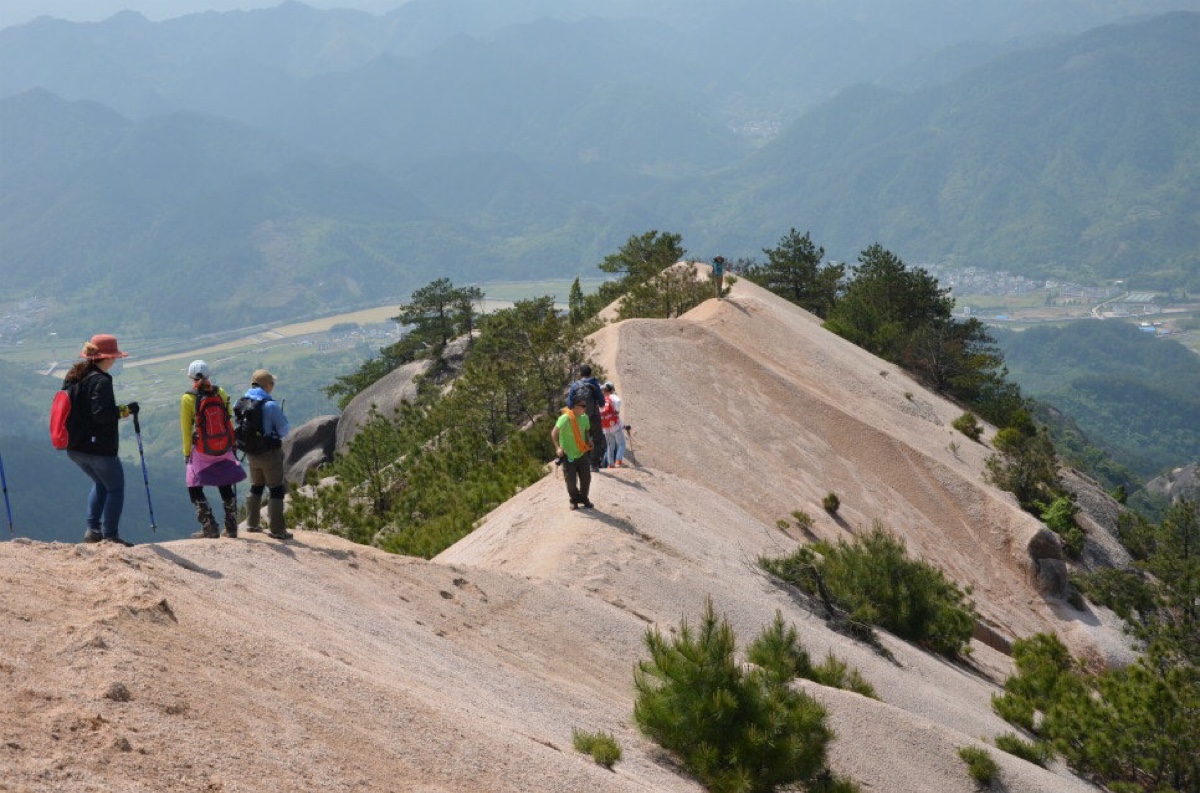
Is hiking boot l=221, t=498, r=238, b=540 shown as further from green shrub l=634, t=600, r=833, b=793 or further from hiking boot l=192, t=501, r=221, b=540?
green shrub l=634, t=600, r=833, b=793

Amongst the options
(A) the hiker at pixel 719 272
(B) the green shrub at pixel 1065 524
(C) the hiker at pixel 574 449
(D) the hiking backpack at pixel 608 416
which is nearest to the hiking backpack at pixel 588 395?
(C) the hiker at pixel 574 449

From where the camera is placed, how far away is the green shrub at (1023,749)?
15.8 meters

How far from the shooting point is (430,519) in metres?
23.8

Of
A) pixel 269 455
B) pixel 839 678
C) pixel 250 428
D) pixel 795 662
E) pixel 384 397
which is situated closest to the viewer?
pixel 250 428

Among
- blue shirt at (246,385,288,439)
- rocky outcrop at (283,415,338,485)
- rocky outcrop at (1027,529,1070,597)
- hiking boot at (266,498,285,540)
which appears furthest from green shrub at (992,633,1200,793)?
rocky outcrop at (283,415,338,485)

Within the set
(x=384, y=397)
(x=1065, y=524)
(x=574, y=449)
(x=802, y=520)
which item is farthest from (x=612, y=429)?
(x=384, y=397)

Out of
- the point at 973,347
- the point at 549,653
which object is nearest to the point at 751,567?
the point at 549,653

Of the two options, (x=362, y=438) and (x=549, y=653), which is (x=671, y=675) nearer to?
(x=549, y=653)

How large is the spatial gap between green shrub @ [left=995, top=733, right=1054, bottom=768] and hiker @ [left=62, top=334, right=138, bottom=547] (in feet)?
42.0

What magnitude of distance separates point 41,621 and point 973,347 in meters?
51.1

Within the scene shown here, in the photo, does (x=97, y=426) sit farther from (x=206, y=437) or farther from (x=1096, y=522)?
(x=1096, y=522)

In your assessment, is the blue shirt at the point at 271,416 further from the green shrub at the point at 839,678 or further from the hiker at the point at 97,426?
the green shrub at the point at 839,678

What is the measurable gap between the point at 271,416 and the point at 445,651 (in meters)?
3.80

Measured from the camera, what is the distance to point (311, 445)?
55344 mm
